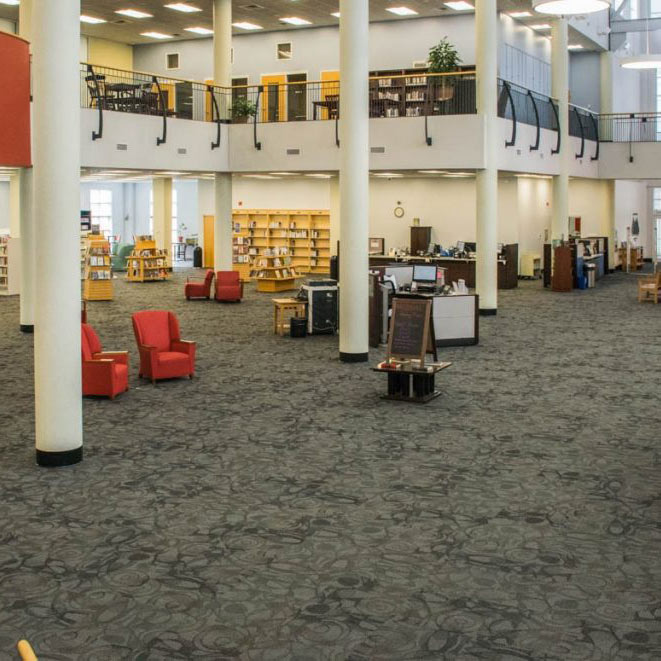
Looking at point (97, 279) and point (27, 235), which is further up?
point (27, 235)

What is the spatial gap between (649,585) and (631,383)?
7733 millimetres

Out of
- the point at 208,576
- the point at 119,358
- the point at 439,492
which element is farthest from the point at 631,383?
the point at 208,576

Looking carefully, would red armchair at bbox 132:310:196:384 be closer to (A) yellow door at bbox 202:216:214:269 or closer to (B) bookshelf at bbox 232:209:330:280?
(B) bookshelf at bbox 232:209:330:280

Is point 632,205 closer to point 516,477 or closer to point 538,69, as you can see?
point 538,69

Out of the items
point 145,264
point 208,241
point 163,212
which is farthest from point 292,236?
point 163,212

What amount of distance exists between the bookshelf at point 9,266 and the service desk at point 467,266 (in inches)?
430

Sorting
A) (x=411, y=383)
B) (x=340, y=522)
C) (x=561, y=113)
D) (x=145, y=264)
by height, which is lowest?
(x=340, y=522)

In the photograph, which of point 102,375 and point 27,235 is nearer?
point 102,375

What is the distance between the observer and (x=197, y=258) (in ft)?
134

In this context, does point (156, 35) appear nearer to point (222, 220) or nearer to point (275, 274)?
point (275, 274)

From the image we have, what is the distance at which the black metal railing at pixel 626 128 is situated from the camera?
1350 inches

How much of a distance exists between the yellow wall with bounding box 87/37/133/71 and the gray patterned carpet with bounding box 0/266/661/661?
→ 23.3 metres

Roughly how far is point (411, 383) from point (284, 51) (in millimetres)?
24173

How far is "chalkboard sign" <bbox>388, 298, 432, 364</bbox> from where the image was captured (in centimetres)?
1291
